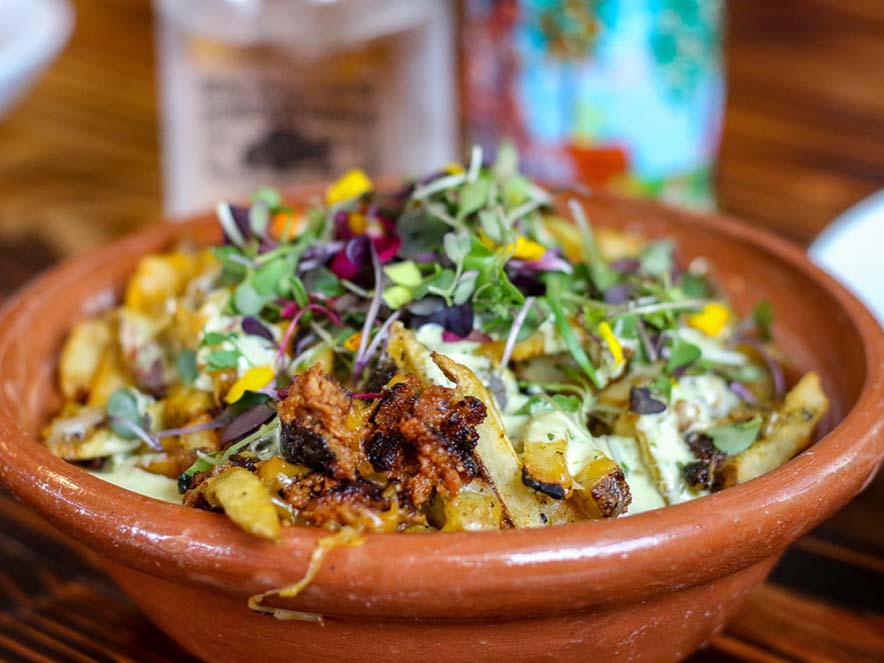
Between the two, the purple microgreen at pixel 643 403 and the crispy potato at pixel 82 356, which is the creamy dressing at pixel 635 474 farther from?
the crispy potato at pixel 82 356

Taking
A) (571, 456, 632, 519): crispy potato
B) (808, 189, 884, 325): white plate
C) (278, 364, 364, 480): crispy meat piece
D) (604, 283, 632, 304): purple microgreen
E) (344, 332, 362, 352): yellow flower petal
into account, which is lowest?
(808, 189, 884, 325): white plate

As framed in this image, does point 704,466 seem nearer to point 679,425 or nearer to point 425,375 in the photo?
point 679,425

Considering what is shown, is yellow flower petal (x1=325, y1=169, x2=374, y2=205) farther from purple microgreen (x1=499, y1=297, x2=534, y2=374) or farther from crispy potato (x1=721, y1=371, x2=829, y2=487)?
crispy potato (x1=721, y1=371, x2=829, y2=487)

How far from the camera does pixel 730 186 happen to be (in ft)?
9.76

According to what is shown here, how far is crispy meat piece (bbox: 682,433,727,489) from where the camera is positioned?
4.08ft

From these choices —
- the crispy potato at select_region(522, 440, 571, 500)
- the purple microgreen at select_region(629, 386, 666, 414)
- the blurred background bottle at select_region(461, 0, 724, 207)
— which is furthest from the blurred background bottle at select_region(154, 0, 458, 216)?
the crispy potato at select_region(522, 440, 571, 500)

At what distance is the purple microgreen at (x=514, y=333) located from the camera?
4.29ft

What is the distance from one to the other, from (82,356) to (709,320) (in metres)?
0.94

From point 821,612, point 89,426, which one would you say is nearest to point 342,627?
point 89,426

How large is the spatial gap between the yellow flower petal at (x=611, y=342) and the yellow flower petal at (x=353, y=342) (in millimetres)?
312

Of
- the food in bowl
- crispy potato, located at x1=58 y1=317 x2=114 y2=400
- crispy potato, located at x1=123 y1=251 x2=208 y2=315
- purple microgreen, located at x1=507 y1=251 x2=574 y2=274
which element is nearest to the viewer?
the food in bowl

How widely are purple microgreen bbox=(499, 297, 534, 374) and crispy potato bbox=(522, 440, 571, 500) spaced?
18 centimetres

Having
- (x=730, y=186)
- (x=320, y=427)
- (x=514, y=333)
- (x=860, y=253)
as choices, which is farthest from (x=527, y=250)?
(x=730, y=186)

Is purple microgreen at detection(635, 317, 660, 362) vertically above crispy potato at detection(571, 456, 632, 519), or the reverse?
crispy potato at detection(571, 456, 632, 519)
